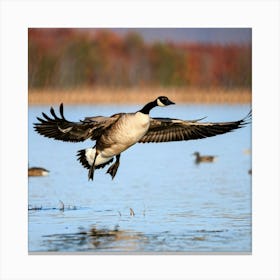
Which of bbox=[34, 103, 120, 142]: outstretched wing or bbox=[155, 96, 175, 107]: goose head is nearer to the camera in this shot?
bbox=[34, 103, 120, 142]: outstretched wing

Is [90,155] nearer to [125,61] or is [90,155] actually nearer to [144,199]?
[144,199]

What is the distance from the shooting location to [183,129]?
61.6 ft

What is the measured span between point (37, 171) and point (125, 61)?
1.66 metres

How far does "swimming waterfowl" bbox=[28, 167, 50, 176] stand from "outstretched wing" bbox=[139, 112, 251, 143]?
46.2 inches

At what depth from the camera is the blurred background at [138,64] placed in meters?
18.4

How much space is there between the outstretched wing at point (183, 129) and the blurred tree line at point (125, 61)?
520mm

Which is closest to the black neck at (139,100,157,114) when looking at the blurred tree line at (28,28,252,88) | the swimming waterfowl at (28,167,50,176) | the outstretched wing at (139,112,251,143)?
the outstretched wing at (139,112,251,143)

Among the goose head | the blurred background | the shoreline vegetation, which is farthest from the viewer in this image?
the shoreline vegetation

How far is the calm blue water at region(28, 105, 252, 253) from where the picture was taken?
18125mm

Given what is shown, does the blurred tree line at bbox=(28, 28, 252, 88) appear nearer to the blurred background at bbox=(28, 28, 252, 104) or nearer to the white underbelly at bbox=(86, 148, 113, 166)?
the blurred background at bbox=(28, 28, 252, 104)
